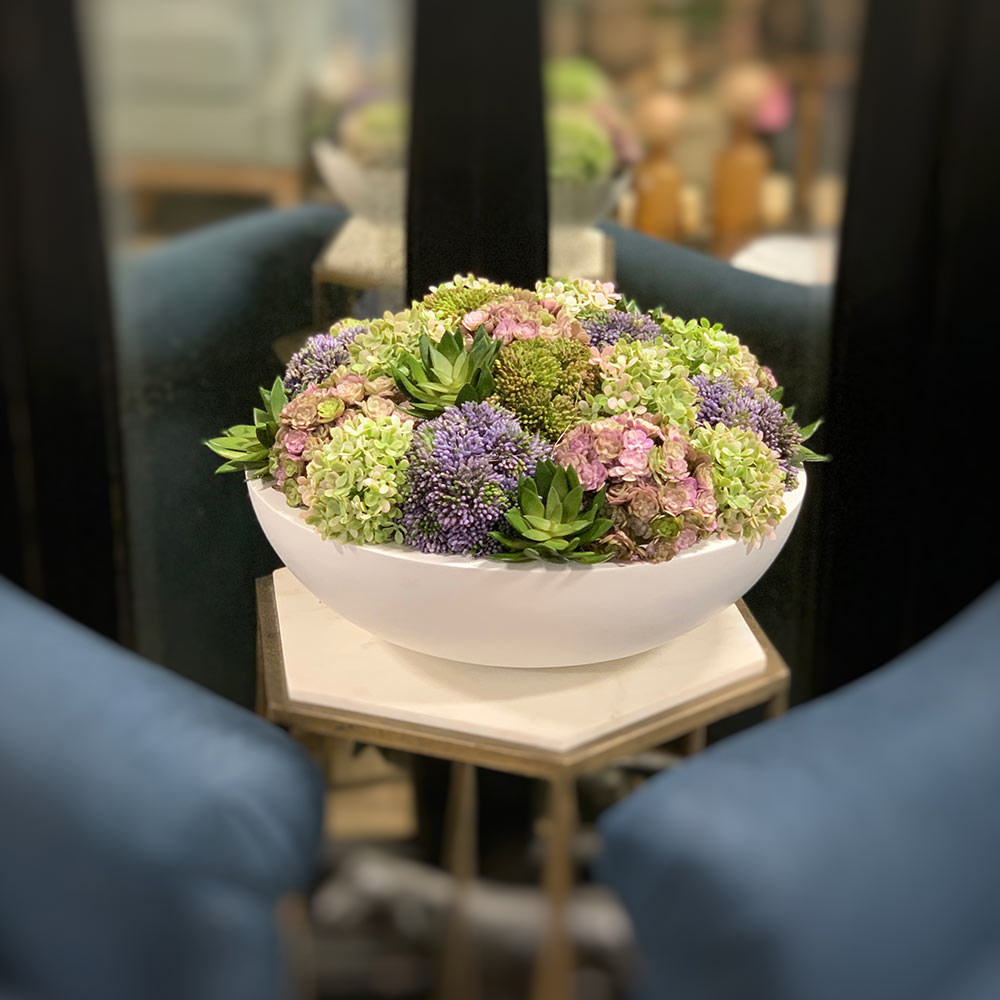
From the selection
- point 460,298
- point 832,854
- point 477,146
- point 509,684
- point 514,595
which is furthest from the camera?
point 477,146

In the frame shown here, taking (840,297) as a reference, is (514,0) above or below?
above

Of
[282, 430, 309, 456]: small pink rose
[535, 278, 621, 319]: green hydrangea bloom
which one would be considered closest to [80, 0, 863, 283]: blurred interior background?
[535, 278, 621, 319]: green hydrangea bloom

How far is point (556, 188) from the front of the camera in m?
1.29

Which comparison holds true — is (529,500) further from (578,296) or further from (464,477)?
(578,296)

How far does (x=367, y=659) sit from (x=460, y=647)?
0.12m

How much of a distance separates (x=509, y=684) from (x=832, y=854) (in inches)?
11.2

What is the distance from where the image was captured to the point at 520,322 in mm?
956

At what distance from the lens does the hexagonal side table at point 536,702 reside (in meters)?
0.87

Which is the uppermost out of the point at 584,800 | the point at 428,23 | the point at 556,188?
the point at 428,23

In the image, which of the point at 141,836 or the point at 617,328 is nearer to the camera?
the point at 141,836

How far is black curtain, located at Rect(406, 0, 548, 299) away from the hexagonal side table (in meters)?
0.46

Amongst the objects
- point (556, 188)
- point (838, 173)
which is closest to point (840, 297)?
point (838, 173)

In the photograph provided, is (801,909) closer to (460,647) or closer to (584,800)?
(460,647)

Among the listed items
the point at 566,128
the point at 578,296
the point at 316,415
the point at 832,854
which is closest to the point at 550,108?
the point at 566,128
